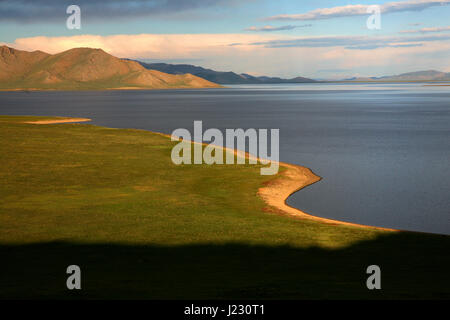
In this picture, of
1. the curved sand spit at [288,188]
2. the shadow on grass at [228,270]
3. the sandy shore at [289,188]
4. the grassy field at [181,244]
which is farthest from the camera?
the curved sand spit at [288,188]

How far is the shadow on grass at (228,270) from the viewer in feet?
41.1

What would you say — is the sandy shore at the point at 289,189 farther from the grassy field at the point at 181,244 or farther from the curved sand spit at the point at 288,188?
the grassy field at the point at 181,244

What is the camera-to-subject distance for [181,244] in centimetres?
1844

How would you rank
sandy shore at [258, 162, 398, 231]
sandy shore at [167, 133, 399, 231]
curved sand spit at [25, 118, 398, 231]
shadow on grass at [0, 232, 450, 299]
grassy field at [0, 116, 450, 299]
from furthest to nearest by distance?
curved sand spit at [25, 118, 398, 231], sandy shore at [258, 162, 398, 231], sandy shore at [167, 133, 399, 231], grassy field at [0, 116, 450, 299], shadow on grass at [0, 232, 450, 299]

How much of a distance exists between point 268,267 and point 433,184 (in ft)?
67.2

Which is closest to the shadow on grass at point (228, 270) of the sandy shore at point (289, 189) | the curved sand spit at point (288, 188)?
the sandy shore at point (289, 189)

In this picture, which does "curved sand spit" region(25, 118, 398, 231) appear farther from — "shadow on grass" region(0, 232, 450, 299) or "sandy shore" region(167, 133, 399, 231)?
"shadow on grass" region(0, 232, 450, 299)

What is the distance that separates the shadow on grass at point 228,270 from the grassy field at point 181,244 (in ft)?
0.10

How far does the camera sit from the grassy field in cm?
1312

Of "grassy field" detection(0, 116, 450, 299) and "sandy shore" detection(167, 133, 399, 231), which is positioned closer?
"grassy field" detection(0, 116, 450, 299)

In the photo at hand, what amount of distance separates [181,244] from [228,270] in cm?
363

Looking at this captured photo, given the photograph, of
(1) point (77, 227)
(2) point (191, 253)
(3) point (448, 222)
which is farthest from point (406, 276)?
(1) point (77, 227)

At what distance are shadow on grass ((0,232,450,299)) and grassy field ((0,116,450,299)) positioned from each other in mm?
30

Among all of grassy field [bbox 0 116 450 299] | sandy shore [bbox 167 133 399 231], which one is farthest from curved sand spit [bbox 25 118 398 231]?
grassy field [bbox 0 116 450 299]
